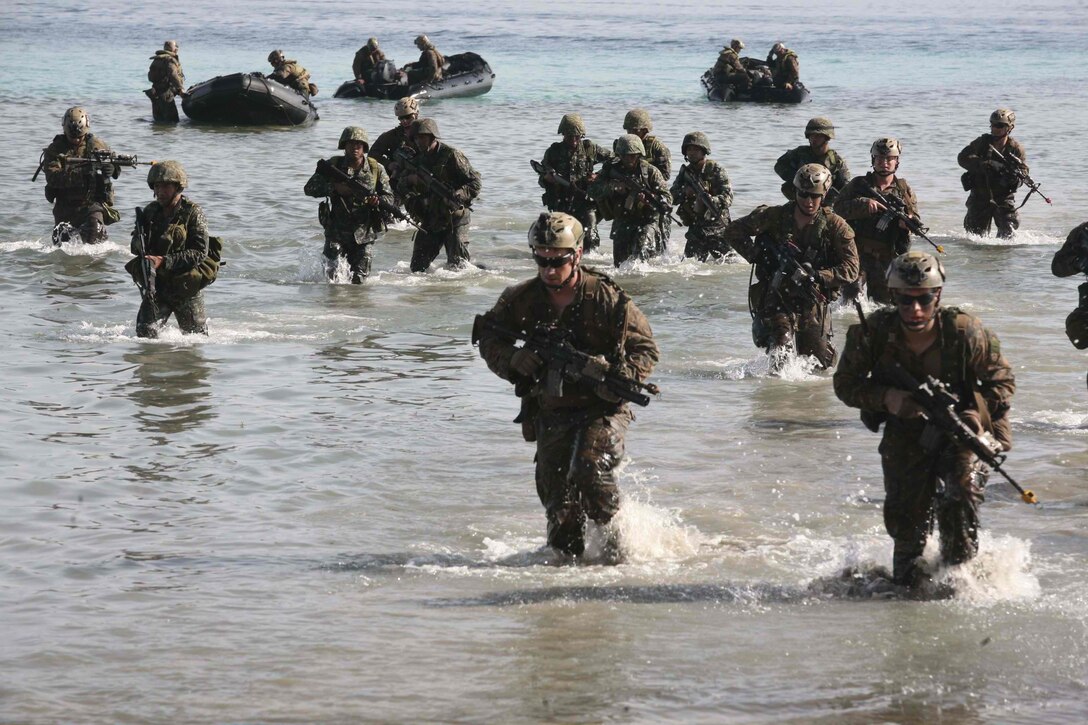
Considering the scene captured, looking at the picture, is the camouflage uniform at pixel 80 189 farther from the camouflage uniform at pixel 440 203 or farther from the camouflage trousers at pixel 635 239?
the camouflage trousers at pixel 635 239

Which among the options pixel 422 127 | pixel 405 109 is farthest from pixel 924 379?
pixel 405 109

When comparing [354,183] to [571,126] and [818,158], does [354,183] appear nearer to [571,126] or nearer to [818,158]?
[571,126]

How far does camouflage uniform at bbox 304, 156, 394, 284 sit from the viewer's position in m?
16.0

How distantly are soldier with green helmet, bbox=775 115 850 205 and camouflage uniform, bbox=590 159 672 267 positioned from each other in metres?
1.37

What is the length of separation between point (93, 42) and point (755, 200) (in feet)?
126

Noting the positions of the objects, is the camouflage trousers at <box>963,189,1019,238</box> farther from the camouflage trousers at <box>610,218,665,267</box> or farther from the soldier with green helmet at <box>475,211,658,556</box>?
the soldier with green helmet at <box>475,211,658,556</box>

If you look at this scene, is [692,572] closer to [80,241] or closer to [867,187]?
[867,187]

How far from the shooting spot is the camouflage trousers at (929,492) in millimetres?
7270

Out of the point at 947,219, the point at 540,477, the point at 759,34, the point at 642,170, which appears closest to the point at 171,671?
the point at 540,477

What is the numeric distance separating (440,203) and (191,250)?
4457mm

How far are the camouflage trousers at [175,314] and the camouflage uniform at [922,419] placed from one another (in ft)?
23.9

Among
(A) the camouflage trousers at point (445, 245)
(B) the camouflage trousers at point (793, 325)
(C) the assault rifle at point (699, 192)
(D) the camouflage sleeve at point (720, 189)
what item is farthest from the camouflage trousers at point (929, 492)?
(A) the camouflage trousers at point (445, 245)

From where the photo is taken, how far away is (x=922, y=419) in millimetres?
7266

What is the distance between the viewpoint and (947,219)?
2258cm
